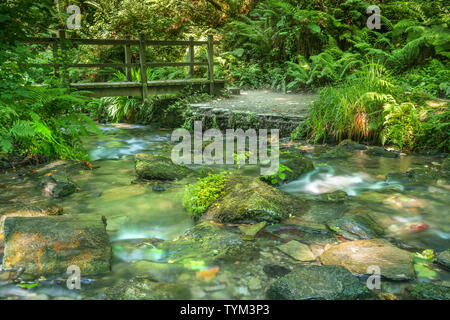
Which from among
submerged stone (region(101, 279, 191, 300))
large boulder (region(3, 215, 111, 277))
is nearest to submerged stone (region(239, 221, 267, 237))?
submerged stone (region(101, 279, 191, 300))

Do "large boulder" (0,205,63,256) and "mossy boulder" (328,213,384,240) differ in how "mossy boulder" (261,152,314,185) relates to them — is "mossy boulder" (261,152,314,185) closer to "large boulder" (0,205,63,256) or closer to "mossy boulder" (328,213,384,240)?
"mossy boulder" (328,213,384,240)

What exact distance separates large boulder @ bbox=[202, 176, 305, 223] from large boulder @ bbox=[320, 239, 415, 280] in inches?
31.2

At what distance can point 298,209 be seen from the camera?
13.4 feet

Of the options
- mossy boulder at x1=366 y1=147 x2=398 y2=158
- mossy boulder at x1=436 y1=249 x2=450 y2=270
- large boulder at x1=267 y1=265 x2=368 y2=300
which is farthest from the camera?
mossy boulder at x1=366 y1=147 x2=398 y2=158

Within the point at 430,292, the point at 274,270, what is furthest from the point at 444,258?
Answer: the point at 274,270

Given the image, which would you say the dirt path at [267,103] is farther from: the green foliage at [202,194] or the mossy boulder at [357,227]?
the mossy boulder at [357,227]

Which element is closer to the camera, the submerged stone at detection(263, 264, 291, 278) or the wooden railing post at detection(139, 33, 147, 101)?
the submerged stone at detection(263, 264, 291, 278)

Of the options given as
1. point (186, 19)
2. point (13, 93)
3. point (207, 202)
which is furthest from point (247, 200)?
point (186, 19)

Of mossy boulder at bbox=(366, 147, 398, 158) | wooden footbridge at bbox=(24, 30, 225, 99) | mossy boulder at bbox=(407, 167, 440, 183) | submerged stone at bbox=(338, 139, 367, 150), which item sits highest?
wooden footbridge at bbox=(24, 30, 225, 99)

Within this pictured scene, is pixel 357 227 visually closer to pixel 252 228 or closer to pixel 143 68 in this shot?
pixel 252 228

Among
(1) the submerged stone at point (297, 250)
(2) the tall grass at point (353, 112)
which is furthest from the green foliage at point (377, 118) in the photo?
(1) the submerged stone at point (297, 250)

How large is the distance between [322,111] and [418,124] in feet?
5.38

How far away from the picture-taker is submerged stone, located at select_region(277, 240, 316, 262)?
10.1 ft

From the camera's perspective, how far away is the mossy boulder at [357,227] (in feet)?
11.4
